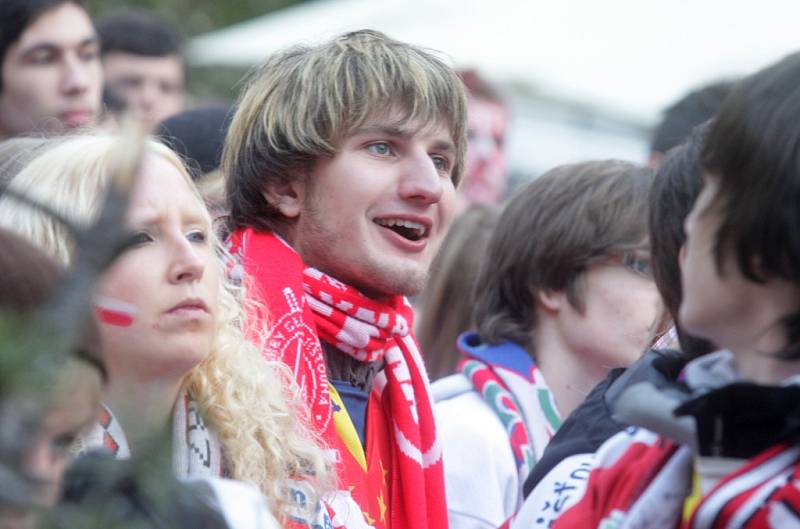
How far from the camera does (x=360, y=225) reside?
3.24 m

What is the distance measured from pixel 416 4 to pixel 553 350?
34.6ft

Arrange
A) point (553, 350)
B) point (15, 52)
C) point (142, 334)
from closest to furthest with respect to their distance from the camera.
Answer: point (142, 334)
point (553, 350)
point (15, 52)

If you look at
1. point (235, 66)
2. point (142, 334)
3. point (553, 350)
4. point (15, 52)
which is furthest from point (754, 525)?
point (235, 66)

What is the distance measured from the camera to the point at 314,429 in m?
2.98

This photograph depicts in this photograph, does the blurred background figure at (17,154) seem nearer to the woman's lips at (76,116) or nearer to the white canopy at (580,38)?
the woman's lips at (76,116)

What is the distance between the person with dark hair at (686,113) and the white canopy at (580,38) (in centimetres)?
623

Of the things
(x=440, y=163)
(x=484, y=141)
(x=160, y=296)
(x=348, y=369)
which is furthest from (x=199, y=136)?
(x=484, y=141)

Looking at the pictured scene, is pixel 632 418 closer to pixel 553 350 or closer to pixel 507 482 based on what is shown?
pixel 507 482

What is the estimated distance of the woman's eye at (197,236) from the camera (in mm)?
2775

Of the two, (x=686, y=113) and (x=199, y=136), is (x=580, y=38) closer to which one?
(x=686, y=113)

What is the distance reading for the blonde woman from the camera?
2.54 m

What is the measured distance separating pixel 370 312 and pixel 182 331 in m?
Result: 0.72

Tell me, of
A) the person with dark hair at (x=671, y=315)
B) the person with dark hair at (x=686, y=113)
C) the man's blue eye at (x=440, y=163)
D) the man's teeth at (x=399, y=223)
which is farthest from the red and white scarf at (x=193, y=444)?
the person with dark hair at (x=686, y=113)

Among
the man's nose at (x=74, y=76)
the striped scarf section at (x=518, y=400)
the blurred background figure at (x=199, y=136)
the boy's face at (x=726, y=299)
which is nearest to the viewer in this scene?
the boy's face at (x=726, y=299)
